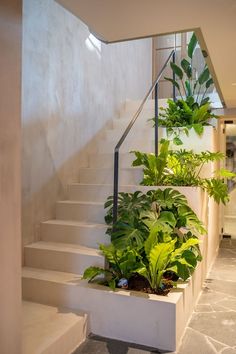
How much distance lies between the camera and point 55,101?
3943 mm

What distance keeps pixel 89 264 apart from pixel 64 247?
40cm

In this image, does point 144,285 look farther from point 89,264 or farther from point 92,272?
point 89,264

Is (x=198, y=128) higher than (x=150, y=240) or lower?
higher

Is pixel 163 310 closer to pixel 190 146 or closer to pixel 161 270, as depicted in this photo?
pixel 161 270

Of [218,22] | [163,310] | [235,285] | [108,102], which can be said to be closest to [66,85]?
[108,102]

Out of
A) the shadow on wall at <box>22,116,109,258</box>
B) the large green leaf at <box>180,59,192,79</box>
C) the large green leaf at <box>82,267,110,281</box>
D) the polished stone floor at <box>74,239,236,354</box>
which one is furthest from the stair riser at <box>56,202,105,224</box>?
the large green leaf at <box>180,59,192,79</box>

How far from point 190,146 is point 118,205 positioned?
1658mm

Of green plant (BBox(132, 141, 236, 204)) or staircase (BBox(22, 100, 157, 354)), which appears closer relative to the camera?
staircase (BBox(22, 100, 157, 354))

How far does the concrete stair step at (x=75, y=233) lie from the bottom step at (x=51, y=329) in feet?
2.62

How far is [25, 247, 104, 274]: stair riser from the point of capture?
3.12 meters

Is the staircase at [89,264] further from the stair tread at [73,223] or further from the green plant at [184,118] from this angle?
the green plant at [184,118]

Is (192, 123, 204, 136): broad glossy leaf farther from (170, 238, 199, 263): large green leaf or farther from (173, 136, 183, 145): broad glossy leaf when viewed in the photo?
(170, 238, 199, 263): large green leaf

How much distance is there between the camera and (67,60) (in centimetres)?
420

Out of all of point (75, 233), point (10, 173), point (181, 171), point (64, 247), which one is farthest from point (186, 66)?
point (10, 173)
